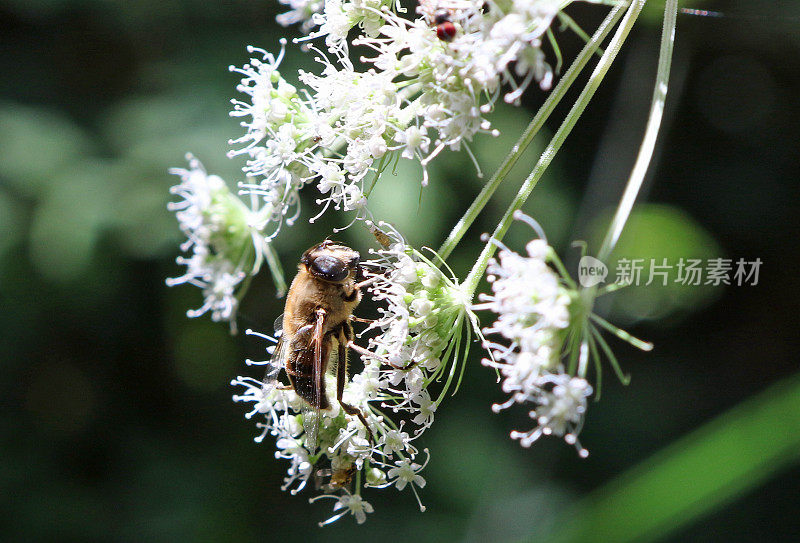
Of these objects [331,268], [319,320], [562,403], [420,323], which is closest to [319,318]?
[319,320]

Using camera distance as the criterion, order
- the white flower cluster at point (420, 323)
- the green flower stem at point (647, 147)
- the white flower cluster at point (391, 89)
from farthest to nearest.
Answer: the white flower cluster at point (420, 323), the white flower cluster at point (391, 89), the green flower stem at point (647, 147)

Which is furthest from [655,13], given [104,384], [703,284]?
[104,384]

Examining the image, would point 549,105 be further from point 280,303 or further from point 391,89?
point 280,303

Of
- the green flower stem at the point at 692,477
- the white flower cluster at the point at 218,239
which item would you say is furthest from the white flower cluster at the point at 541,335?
the green flower stem at the point at 692,477

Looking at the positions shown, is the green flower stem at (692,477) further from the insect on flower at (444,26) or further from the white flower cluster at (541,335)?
the insect on flower at (444,26)

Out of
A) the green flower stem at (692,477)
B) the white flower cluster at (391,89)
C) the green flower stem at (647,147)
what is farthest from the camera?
the green flower stem at (692,477)

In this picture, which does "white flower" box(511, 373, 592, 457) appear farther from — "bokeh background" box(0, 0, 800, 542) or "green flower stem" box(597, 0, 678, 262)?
"bokeh background" box(0, 0, 800, 542)
